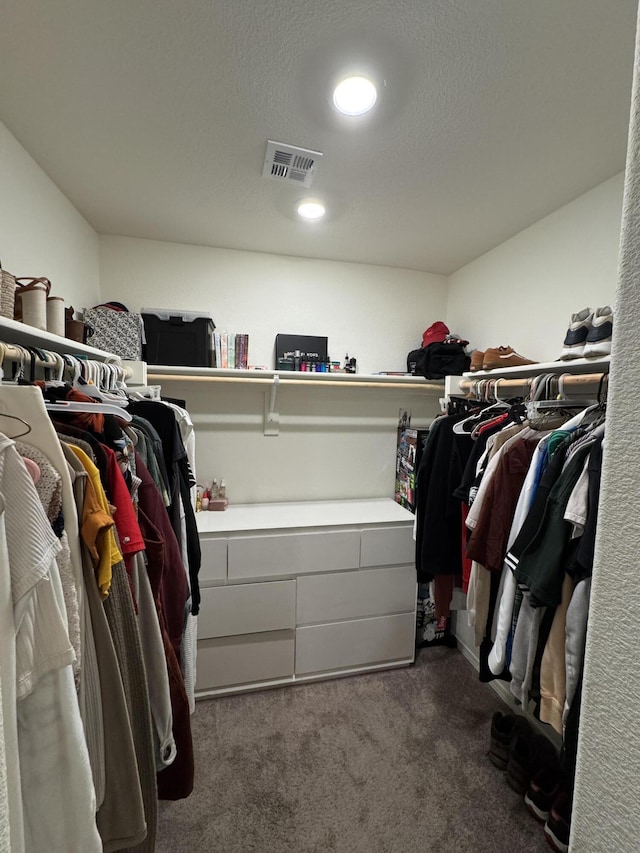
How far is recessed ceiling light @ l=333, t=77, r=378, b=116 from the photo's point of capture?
113 cm

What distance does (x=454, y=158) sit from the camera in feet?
4.78

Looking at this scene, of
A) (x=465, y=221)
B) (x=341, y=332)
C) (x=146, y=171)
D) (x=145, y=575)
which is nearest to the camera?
(x=145, y=575)

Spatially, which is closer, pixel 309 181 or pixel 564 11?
pixel 564 11

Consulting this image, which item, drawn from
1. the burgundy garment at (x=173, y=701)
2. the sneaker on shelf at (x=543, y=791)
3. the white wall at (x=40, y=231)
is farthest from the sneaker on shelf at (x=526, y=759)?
the white wall at (x=40, y=231)

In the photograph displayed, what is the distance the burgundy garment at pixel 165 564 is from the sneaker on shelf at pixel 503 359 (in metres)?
1.63

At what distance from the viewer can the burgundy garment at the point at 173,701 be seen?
3.28 ft

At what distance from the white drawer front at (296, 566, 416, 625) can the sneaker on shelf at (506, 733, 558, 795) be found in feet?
2.41

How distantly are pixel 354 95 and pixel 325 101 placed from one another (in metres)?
0.10

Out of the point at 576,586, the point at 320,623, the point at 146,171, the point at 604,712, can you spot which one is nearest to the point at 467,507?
the point at 576,586

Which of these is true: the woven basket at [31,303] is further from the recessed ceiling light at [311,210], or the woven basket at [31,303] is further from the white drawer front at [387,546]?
the white drawer front at [387,546]

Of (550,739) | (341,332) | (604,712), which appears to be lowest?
(550,739)

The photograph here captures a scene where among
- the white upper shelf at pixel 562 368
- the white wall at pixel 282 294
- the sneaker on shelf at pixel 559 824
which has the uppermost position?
the white wall at pixel 282 294

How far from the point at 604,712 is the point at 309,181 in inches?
74.9

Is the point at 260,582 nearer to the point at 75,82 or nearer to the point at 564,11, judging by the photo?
the point at 75,82
